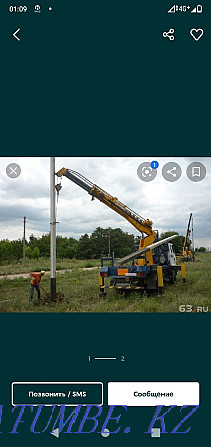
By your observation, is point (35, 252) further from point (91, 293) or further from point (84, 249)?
point (91, 293)

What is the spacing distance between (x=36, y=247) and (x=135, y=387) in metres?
2.67

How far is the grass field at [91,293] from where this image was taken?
3.70m

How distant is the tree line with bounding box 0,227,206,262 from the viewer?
380 centimetres

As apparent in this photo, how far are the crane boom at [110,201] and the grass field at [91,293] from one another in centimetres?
92

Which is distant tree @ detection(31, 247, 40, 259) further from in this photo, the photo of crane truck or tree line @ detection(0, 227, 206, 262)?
the photo of crane truck

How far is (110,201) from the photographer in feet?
15.9

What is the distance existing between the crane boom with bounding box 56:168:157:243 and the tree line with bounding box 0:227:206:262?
315 millimetres

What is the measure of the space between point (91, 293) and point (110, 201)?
1.94m

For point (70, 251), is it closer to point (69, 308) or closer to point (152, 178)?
point (69, 308)

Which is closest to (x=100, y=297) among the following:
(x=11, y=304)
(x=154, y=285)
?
(x=154, y=285)

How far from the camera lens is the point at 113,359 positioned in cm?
215
